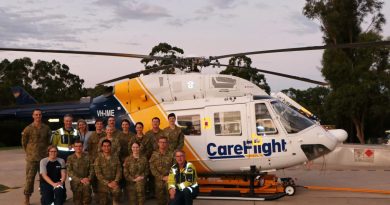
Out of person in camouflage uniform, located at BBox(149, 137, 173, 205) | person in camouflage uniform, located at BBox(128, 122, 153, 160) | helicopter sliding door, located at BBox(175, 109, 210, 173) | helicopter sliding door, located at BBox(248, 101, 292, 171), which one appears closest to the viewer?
person in camouflage uniform, located at BBox(149, 137, 173, 205)

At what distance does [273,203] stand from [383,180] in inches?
198

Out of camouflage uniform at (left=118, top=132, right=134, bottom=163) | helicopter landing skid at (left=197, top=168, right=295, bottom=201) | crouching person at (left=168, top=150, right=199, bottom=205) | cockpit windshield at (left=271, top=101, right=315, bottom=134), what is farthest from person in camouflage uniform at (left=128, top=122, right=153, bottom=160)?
cockpit windshield at (left=271, top=101, right=315, bottom=134)

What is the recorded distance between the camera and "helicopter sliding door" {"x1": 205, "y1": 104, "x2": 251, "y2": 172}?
949 centimetres

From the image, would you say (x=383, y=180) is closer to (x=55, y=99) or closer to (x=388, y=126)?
(x=388, y=126)

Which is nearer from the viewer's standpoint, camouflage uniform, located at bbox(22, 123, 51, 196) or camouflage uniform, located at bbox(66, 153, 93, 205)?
camouflage uniform, located at bbox(66, 153, 93, 205)

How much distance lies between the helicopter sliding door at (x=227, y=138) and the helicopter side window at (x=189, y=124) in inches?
8.8

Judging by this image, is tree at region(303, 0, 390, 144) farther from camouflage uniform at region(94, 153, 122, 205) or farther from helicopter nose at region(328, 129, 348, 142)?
camouflage uniform at region(94, 153, 122, 205)

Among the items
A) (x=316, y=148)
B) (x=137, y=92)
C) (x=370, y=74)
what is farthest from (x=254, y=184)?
(x=370, y=74)

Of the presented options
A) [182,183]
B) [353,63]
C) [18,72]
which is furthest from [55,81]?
[182,183]

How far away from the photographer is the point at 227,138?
9578 millimetres

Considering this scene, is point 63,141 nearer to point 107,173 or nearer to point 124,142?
point 124,142

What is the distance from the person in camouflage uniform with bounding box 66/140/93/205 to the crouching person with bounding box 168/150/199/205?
74.0 inches

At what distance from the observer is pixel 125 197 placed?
9.78m

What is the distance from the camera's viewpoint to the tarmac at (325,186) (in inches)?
361
